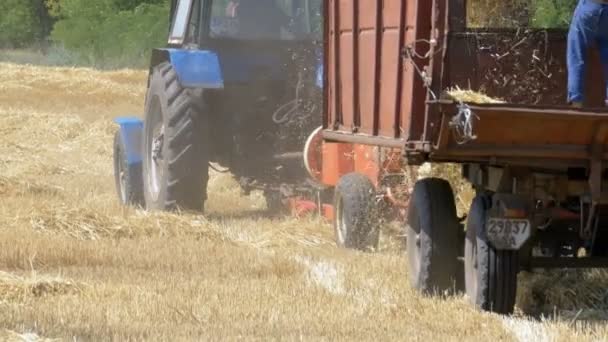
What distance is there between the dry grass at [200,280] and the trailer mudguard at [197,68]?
112 centimetres

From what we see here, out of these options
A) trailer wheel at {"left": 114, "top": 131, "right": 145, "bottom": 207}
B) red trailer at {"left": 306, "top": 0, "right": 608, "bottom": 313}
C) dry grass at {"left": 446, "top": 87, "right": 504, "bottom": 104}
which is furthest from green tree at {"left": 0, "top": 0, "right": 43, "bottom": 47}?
dry grass at {"left": 446, "top": 87, "right": 504, "bottom": 104}

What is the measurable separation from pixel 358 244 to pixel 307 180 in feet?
6.65

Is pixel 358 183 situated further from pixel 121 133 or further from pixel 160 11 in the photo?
pixel 160 11

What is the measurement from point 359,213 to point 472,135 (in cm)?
326

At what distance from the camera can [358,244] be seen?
10.4 metres

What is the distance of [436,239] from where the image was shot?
8219 mm

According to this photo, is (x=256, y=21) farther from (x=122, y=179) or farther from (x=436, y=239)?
(x=436, y=239)

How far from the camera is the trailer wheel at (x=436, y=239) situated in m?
8.21

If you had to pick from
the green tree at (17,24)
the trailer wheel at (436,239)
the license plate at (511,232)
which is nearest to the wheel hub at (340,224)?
the trailer wheel at (436,239)

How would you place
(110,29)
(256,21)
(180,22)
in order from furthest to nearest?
(110,29) < (180,22) < (256,21)

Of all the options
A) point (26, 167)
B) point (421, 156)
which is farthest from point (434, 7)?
point (26, 167)

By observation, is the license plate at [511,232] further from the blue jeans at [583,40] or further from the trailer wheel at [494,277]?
the blue jeans at [583,40]

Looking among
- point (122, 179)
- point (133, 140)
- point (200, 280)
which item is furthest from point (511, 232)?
point (122, 179)

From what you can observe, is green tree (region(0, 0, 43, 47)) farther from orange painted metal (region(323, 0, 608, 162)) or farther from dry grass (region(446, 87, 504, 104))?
dry grass (region(446, 87, 504, 104))
